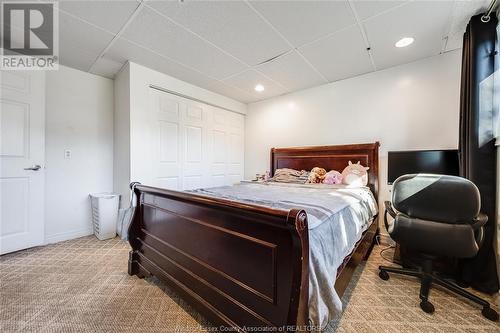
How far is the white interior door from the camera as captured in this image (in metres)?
2.29

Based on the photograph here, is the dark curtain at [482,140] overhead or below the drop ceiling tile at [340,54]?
below

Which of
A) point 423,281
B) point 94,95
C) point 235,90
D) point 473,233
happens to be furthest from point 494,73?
point 94,95

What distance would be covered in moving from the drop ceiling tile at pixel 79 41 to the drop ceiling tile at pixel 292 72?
6.11ft

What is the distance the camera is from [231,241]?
47.8 inches

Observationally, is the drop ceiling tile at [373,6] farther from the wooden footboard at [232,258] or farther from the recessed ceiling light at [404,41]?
the wooden footboard at [232,258]

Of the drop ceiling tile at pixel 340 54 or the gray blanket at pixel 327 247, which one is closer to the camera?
the gray blanket at pixel 327 247

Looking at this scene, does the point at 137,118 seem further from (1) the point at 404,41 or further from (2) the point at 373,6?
(1) the point at 404,41

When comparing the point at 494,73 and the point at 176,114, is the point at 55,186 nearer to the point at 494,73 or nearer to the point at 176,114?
the point at 176,114

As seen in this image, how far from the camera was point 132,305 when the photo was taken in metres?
1.54

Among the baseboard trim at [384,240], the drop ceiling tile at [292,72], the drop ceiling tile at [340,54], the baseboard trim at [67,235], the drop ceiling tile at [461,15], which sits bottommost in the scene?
the baseboard trim at [384,240]

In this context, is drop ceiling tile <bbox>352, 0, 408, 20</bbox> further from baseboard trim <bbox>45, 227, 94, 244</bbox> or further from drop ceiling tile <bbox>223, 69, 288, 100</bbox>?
baseboard trim <bbox>45, 227, 94, 244</bbox>

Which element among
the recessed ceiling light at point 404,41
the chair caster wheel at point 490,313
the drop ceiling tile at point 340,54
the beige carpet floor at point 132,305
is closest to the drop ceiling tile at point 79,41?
the drop ceiling tile at point 340,54

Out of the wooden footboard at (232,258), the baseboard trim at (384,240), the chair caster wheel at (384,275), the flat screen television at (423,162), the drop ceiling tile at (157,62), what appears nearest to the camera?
the wooden footboard at (232,258)

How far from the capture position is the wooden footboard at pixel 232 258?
3.10ft
